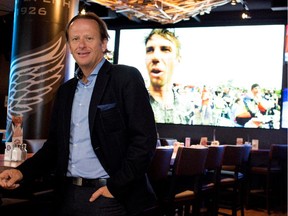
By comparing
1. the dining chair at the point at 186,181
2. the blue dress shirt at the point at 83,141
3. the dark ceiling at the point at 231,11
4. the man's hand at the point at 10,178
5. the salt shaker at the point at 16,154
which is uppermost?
the dark ceiling at the point at 231,11

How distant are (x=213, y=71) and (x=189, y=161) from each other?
5197mm

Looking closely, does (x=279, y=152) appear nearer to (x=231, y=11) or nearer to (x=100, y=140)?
(x=231, y=11)

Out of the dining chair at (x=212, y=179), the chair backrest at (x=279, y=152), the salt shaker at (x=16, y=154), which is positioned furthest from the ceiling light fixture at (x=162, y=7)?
the salt shaker at (x=16, y=154)

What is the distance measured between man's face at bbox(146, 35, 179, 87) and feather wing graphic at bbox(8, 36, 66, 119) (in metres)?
3.93

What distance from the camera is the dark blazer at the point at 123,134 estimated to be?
5.24 feet

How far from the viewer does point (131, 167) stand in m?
1.58

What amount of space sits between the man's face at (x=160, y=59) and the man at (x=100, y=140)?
704cm

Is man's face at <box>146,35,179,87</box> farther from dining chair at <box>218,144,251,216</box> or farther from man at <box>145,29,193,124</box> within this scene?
dining chair at <box>218,144,251,216</box>

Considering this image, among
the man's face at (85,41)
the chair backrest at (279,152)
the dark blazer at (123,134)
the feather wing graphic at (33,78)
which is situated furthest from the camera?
the chair backrest at (279,152)

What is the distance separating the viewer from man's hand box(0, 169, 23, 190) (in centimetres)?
166

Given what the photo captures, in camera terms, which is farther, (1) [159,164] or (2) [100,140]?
(1) [159,164]

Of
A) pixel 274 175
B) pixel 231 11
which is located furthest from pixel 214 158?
pixel 231 11

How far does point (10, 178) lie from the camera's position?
5.51ft

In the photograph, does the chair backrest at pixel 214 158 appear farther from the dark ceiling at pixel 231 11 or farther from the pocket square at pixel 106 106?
the dark ceiling at pixel 231 11
